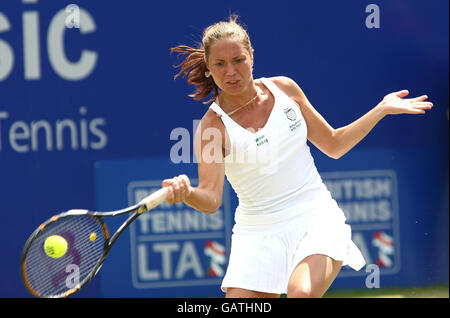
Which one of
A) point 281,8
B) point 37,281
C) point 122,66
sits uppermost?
point 281,8

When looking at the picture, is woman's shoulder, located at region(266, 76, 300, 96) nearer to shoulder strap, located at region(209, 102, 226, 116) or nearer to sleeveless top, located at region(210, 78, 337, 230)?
sleeveless top, located at region(210, 78, 337, 230)

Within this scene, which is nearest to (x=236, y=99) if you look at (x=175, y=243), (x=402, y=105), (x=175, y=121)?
(x=402, y=105)

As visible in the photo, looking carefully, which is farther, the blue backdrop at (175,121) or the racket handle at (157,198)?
the blue backdrop at (175,121)

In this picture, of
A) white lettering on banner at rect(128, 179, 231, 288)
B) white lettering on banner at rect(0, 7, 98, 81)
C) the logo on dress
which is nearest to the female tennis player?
the logo on dress

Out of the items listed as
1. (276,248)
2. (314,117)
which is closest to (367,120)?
(314,117)

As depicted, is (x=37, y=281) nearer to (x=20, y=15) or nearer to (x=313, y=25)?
(x=20, y=15)

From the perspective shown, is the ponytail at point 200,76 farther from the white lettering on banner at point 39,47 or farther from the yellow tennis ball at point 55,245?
the white lettering on banner at point 39,47

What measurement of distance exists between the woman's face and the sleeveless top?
14 cm

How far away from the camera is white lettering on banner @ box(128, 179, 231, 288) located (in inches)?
234

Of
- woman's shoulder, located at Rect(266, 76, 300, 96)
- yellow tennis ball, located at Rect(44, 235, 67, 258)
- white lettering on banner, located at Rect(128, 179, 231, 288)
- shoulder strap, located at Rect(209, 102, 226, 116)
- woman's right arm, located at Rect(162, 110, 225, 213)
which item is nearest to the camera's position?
yellow tennis ball, located at Rect(44, 235, 67, 258)

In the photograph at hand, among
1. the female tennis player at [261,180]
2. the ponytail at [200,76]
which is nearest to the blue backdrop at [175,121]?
the ponytail at [200,76]

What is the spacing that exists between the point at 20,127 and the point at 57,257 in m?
2.38

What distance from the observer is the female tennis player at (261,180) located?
3643mm
